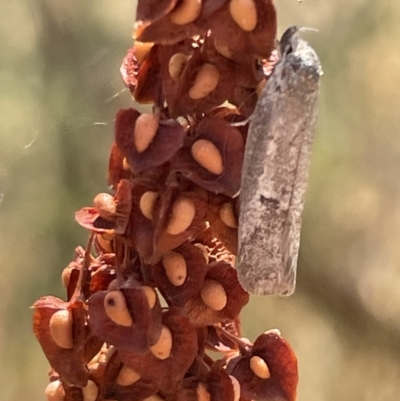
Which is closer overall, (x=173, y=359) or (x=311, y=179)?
(x=173, y=359)

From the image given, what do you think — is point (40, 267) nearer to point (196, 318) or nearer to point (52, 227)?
point (52, 227)

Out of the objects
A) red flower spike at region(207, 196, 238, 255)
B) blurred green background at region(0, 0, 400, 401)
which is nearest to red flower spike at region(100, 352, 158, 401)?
red flower spike at region(207, 196, 238, 255)

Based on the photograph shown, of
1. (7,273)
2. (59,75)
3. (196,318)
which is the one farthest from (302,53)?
(7,273)

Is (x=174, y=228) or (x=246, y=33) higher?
(x=246, y=33)

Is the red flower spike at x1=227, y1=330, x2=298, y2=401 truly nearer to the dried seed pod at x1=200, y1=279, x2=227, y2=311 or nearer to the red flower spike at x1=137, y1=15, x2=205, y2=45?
the dried seed pod at x1=200, y1=279, x2=227, y2=311

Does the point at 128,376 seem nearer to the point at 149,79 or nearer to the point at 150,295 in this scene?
the point at 150,295

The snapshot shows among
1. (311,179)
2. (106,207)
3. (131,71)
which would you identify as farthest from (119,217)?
(311,179)

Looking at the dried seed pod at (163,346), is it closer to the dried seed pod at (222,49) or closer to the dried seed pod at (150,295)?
the dried seed pod at (150,295)
